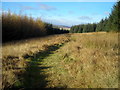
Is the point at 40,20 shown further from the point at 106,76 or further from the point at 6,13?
the point at 106,76

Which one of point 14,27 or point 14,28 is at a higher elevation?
point 14,27

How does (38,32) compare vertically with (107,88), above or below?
above

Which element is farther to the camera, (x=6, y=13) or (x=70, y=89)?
(x=6, y=13)

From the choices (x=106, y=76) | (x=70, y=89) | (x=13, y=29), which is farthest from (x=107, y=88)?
(x=13, y=29)

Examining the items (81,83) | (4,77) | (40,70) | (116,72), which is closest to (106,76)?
(116,72)

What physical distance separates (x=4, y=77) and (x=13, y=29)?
1439cm

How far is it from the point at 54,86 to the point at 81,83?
0.83 m

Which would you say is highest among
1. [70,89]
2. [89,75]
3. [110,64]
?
[110,64]

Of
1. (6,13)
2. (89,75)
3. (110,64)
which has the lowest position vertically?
(89,75)

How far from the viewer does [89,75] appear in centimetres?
357

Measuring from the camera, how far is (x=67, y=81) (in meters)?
3.64

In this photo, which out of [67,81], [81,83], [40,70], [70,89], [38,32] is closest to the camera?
[70,89]

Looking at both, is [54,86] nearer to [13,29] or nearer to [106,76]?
[106,76]

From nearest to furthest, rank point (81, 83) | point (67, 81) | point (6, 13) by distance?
1. point (81, 83)
2. point (67, 81)
3. point (6, 13)
